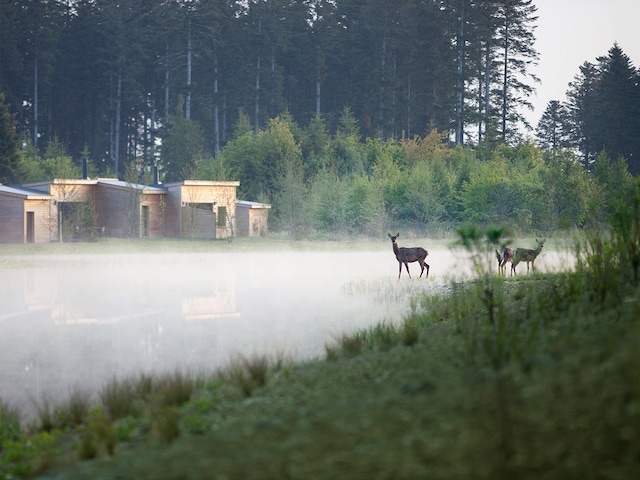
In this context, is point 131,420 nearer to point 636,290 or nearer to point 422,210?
point 636,290

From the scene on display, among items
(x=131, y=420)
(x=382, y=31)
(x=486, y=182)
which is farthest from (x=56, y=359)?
(x=382, y=31)

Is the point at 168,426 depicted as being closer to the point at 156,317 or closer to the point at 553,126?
the point at 156,317

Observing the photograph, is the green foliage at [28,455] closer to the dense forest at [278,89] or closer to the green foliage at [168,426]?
the green foliage at [168,426]

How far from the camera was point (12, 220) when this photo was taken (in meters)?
40.4

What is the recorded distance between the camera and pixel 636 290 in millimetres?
8125

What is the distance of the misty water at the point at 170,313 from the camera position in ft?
37.0

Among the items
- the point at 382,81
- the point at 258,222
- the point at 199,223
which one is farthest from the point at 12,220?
the point at 382,81

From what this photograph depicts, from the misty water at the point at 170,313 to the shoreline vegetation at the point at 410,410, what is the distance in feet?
5.25

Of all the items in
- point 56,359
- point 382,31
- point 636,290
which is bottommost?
point 56,359

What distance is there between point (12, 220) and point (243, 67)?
32.4 meters

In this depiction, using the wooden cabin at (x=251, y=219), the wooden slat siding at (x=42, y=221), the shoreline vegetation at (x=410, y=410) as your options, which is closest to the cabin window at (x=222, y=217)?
the wooden cabin at (x=251, y=219)

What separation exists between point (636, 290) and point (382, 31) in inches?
2501

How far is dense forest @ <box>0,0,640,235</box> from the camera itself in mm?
59531

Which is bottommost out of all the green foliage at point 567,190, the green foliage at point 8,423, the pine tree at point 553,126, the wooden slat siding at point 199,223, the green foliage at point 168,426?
the green foliage at point 8,423
